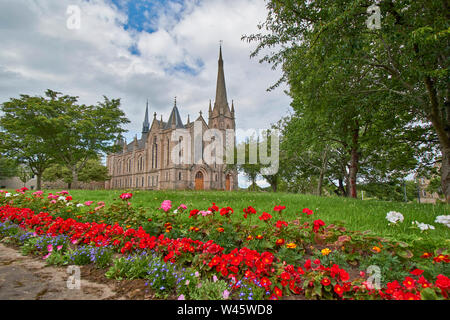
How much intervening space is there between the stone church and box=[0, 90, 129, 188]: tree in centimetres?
1625

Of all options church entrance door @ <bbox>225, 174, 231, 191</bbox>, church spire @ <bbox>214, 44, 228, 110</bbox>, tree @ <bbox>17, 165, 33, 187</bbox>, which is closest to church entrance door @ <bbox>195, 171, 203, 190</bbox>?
church entrance door @ <bbox>225, 174, 231, 191</bbox>

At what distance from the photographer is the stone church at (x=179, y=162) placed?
42.2 m

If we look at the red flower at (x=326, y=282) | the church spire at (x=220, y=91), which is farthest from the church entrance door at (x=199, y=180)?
the red flower at (x=326, y=282)

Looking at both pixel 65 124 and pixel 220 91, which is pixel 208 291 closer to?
pixel 65 124

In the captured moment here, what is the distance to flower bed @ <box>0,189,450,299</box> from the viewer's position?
7.50 ft

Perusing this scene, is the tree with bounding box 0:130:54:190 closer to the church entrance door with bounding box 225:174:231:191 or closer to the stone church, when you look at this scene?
the stone church

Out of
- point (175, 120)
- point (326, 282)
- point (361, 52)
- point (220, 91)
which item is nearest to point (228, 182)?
point (175, 120)

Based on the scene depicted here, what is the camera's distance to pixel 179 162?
42.2 metres

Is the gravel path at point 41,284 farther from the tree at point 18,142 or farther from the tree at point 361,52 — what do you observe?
the tree at point 18,142

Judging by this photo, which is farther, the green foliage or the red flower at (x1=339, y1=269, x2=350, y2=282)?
the green foliage

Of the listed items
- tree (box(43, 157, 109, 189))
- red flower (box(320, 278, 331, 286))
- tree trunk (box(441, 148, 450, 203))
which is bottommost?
red flower (box(320, 278, 331, 286))

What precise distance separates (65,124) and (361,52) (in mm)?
26702
